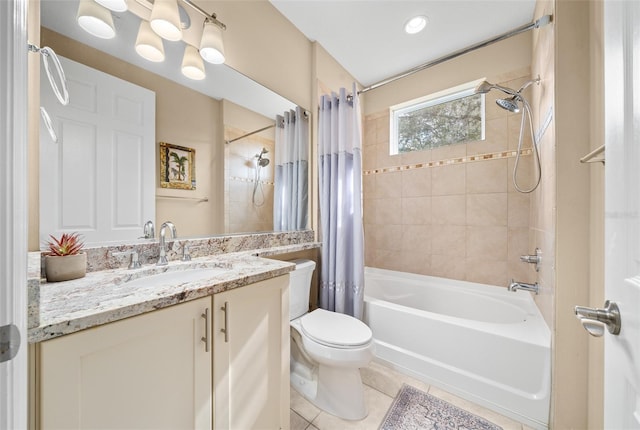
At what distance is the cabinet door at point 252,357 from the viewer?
2.79 feet

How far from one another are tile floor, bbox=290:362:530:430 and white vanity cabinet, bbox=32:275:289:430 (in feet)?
0.95

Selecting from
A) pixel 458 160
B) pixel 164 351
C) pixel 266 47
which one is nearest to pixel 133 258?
pixel 164 351

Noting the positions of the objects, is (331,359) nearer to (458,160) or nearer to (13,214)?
(13,214)

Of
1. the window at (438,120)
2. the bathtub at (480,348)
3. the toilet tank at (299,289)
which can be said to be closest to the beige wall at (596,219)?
the bathtub at (480,348)

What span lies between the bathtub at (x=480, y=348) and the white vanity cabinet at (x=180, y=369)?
2.97 feet

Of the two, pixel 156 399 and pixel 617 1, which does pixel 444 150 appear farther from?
pixel 156 399

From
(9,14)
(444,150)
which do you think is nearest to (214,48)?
(9,14)

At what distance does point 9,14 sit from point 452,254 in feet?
8.53

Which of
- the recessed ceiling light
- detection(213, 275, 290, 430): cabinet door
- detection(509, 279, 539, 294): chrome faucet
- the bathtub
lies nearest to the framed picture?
detection(213, 275, 290, 430): cabinet door

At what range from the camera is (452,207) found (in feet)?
7.34

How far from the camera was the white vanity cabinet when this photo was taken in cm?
57

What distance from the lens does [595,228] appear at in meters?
1.08

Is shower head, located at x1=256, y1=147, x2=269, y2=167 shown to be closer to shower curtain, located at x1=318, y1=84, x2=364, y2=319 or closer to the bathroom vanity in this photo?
shower curtain, located at x1=318, y1=84, x2=364, y2=319

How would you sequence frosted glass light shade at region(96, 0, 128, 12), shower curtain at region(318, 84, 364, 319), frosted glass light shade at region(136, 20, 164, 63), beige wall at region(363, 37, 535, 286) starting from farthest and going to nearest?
beige wall at region(363, 37, 535, 286) → shower curtain at region(318, 84, 364, 319) → frosted glass light shade at region(136, 20, 164, 63) → frosted glass light shade at region(96, 0, 128, 12)
